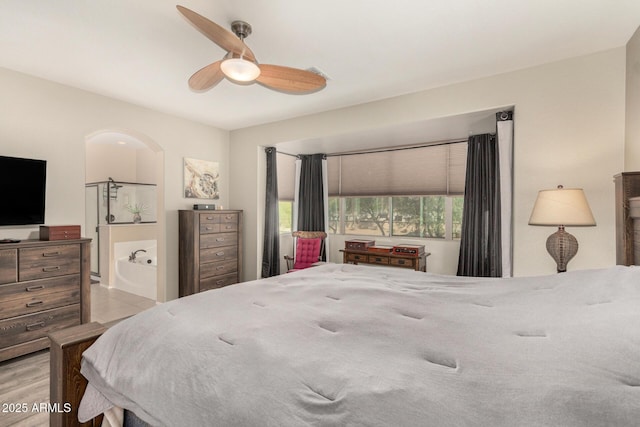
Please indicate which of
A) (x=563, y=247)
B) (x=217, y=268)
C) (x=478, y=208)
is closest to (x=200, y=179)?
(x=217, y=268)

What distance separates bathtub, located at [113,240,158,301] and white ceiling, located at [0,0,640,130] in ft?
9.36

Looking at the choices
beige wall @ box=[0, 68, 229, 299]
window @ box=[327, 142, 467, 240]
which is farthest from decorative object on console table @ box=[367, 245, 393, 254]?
beige wall @ box=[0, 68, 229, 299]

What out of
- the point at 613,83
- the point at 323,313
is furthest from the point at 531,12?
the point at 323,313

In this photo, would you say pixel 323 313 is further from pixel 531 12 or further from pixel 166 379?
pixel 531 12

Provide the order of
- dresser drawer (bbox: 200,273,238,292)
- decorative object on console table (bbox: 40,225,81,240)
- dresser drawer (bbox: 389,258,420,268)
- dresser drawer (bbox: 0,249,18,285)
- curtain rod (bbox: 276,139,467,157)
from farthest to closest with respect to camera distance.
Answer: curtain rod (bbox: 276,139,467,157) → dresser drawer (bbox: 200,273,238,292) → dresser drawer (bbox: 389,258,420,268) → decorative object on console table (bbox: 40,225,81,240) → dresser drawer (bbox: 0,249,18,285)

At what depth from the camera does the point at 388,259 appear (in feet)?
13.9

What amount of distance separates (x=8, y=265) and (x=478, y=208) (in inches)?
202

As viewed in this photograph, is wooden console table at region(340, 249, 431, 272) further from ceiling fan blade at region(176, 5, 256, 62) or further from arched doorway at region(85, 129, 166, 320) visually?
arched doorway at region(85, 129, 166, 320)

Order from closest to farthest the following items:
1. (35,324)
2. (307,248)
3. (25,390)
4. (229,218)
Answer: (25,390) < (35,324) < (229,218) < (307,248)

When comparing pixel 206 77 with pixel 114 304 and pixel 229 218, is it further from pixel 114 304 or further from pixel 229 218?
pixel 114 304

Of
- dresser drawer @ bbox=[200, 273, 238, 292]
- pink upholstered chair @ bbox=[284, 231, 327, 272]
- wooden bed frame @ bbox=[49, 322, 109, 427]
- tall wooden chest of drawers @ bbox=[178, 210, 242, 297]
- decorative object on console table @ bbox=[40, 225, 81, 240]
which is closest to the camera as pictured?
wooden bed frame @ bbox=[49, 322, 109, 427]

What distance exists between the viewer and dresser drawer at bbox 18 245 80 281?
2.73m

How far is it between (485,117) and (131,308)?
16.9ft

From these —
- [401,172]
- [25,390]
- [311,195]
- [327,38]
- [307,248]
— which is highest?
[327,38]
